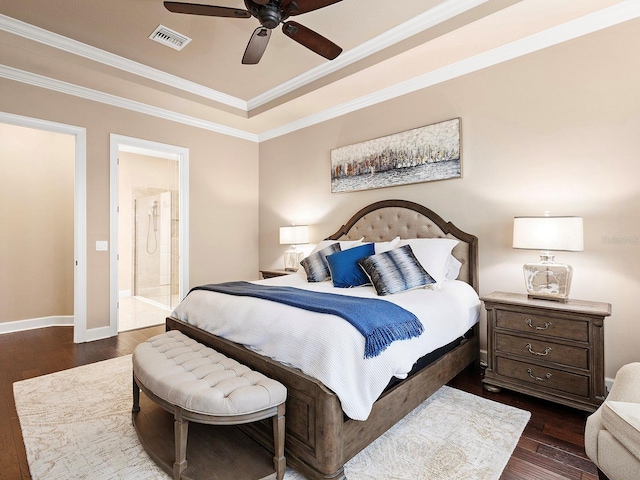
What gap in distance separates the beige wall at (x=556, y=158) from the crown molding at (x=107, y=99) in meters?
2.57

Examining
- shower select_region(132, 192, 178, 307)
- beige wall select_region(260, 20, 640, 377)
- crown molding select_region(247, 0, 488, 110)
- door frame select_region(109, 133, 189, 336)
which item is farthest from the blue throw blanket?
shower select_region(132, 192, 178, 307)

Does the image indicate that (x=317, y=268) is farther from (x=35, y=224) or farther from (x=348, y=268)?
(x=35, y=224)

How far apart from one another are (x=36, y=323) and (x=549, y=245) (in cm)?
583

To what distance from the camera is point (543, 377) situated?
7.38ft

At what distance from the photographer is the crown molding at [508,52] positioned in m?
2.37

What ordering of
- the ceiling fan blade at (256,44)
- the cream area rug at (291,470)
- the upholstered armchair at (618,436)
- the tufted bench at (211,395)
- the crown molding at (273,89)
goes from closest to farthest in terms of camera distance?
the upholstered armchair at (618,436) → the tufted bench at (211,395) → the cream area rug at (291,470) → the ceiling fan blade at (256,44) → the crown molding at (273,89)

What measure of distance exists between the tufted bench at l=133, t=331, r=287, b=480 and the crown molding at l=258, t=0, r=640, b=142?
317 cm

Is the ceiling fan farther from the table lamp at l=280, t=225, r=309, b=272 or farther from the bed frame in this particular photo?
the table lamp at l=280, t=225, r=309, b=272

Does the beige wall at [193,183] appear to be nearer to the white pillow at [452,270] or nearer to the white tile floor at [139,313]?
the white tile floor at [139,313]

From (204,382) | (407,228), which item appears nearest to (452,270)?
(407,228)

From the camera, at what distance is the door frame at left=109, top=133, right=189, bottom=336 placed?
392 cm

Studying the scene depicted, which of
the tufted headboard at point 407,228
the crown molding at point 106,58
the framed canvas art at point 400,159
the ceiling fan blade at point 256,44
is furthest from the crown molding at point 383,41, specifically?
the tufted headboard at point 407,228

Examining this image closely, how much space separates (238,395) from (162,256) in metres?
4.04

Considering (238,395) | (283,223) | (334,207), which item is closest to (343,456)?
(238,395)
